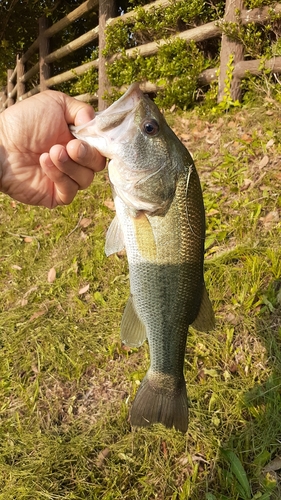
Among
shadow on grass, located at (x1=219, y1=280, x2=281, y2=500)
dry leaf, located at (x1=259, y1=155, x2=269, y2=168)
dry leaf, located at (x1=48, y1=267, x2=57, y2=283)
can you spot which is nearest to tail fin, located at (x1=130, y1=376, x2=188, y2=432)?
shadow on grass, located at (x1=219, y1=280, x2=281, y2=500)

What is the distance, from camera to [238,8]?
5.18 metres

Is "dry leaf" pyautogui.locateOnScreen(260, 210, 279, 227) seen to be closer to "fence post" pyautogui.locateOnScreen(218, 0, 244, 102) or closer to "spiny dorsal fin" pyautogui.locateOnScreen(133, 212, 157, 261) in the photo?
"spiny dorsal fin" pyautogui.locateOnScreen(133, 212, 157, 261)

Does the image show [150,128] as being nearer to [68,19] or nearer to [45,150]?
[45,150]

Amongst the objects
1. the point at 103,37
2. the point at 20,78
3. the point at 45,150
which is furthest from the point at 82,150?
the point at 20,78

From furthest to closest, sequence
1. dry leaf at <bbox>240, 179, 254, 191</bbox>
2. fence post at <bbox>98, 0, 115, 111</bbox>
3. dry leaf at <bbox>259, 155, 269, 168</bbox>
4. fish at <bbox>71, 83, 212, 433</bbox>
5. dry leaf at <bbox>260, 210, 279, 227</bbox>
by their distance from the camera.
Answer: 1. fence post at <bbox>98, 0, 115, 111</bbox>
2. dry leaf at <bbox>259, 155, 269, 168</bbox>
3. dry leaf at <bbox>240, 179, 254, 191</bbox>
4. dry leaf at <bbox>260, 210, 279, 227</bbox>
5. fish at <bbox>71, 83, 212, 433</bbox>

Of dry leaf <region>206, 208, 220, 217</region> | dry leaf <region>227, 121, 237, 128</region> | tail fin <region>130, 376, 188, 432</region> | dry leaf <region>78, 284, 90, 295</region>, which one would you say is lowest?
dry leaf <region>78, 284, 90, 295</region>

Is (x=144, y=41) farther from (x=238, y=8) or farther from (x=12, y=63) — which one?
(x=12, y=63)

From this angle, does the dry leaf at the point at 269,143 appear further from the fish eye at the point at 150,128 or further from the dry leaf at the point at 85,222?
the fish eye at the point at 150,128

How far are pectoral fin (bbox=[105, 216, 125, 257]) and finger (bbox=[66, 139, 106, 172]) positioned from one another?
0.31m

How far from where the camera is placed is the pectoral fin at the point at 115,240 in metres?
1.95

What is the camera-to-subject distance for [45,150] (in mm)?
2402

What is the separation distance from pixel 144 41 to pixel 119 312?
17.8 feet

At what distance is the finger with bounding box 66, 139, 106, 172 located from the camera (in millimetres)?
1874

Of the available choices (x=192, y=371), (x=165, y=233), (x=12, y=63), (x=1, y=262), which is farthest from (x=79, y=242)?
(x=12, y=63)
